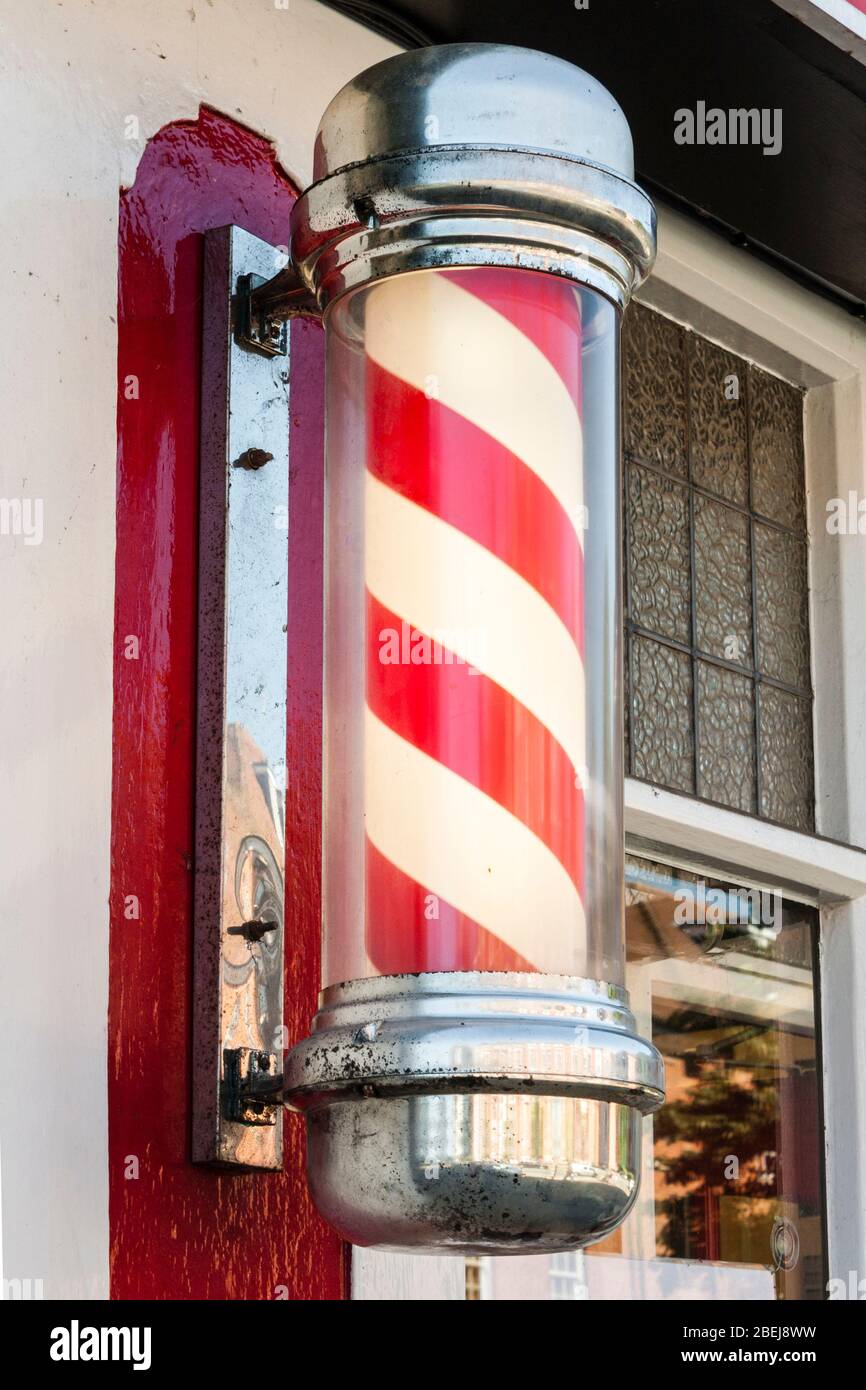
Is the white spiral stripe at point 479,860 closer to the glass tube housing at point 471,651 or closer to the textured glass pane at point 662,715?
the glass tube housing at point 471,651

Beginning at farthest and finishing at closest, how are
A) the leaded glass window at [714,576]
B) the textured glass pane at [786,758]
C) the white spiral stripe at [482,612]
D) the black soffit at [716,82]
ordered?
1. the textured glass pane at [786,758]
2. the leaded glass window at [714,576]
3. the black soffit at [716,82]
4. the white spiral stripe at [482,612]

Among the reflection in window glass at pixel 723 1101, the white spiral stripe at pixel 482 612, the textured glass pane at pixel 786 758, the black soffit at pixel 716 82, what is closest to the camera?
the white spiral stripe at pixel 482 612

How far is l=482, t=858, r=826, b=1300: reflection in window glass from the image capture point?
7.84 feet

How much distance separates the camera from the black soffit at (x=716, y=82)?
2.06m

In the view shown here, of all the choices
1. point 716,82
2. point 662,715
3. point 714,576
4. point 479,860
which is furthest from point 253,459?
point 714,576

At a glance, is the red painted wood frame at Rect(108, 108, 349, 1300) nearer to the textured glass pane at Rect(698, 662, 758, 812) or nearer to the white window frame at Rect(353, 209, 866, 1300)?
the white window frame at Rect(353, 209, 866, 1300)

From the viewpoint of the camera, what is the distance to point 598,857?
1506 millimetres

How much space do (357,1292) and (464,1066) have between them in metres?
0.51

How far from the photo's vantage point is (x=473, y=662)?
145 cm

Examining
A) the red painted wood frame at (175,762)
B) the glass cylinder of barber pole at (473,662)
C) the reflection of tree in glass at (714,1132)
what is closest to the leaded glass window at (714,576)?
the reflection of tree in glass at (714,1132)

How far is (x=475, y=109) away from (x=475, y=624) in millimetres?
386

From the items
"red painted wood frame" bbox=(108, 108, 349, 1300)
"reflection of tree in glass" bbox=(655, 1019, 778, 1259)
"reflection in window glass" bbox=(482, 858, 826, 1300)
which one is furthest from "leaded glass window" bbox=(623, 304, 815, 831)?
"red painted wood frame" bbox=(108, 108, 349, 1300)

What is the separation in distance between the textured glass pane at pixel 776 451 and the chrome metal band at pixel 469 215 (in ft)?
3.88

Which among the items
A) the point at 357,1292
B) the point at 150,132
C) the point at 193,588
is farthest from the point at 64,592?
the point at 357,1292
